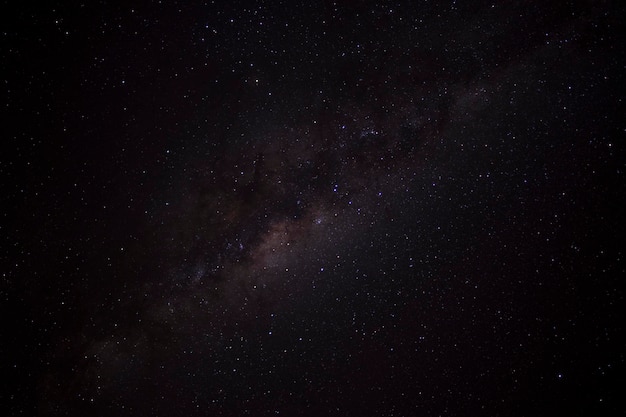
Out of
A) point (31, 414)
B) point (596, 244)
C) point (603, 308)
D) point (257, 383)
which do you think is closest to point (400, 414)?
point (257, 383)

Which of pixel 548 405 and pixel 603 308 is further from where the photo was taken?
pixel 548 405

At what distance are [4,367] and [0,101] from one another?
2.25 meters

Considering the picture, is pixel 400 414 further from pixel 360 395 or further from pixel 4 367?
pixel 4 367

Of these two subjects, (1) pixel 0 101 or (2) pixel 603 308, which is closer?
(1) pixel 0 101

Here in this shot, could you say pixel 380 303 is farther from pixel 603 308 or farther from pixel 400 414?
pixel 603 308

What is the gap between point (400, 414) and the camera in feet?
11.6

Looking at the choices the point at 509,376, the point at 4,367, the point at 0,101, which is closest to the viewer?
the point at 0,101

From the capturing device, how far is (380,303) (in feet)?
11.3

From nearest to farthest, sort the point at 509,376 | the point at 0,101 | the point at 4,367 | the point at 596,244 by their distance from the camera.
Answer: the point at 0,101 < the point at 4,367 < the point at 596,244 < the point at 509,376

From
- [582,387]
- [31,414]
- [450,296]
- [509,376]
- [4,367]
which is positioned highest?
[4,367]

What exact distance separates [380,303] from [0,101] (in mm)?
3506

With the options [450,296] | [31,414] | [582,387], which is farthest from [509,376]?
[31,414]

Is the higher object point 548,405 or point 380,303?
point 380,303

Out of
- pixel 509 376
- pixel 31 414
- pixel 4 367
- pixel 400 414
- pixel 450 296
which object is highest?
pixel 4 367
